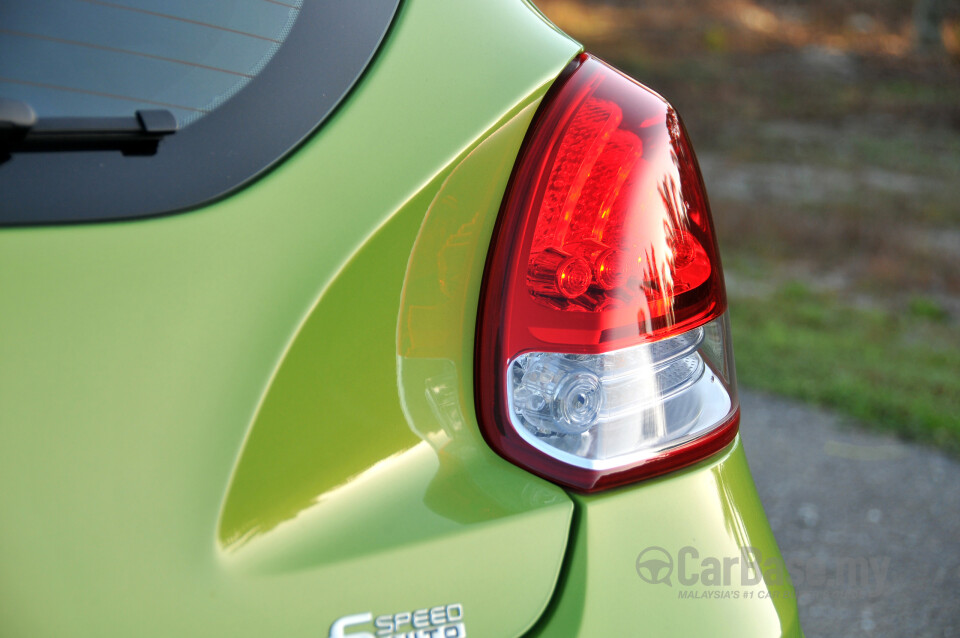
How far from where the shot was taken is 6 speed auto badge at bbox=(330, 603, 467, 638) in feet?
2.64

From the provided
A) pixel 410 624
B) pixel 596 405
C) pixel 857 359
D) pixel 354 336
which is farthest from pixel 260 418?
pixel 857 359

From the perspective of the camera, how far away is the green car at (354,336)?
2.63 ft

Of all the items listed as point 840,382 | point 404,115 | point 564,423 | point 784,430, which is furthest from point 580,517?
point 840,382

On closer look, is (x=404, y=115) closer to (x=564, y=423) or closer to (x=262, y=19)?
(x=262, y=19)

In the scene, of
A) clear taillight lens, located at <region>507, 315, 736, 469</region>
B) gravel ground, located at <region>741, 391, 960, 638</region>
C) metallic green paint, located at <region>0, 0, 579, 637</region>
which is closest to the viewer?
metallic green paint, located at <region>0, 0, 579, 637</region>

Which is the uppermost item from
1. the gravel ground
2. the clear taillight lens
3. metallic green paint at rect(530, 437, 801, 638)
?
the clear taillight lens

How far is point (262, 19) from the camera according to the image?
956 millimetres

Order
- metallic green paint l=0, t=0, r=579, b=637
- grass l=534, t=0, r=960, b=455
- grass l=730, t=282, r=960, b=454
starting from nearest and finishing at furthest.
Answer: metallic green paint l=0, t=0, r=579, b=637
grass l=730, t=282, r=960, b=454
grass l=534, t=0, r=960, b=455

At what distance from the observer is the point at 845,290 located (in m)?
6.18

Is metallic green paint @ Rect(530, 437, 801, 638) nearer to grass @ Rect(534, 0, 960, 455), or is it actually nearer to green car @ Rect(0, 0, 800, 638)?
green car @ Rect(0, 0, 800, 638)

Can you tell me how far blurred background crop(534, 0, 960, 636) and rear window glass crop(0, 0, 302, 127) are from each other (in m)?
2.20

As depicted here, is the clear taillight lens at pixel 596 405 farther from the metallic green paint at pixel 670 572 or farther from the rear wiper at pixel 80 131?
the rear wiper at pixel 80 131

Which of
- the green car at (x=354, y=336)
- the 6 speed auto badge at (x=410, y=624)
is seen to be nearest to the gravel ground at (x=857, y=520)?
the green car at (x=354, y=336)

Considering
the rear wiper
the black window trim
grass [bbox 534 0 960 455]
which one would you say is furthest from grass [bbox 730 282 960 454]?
the rear wiper
